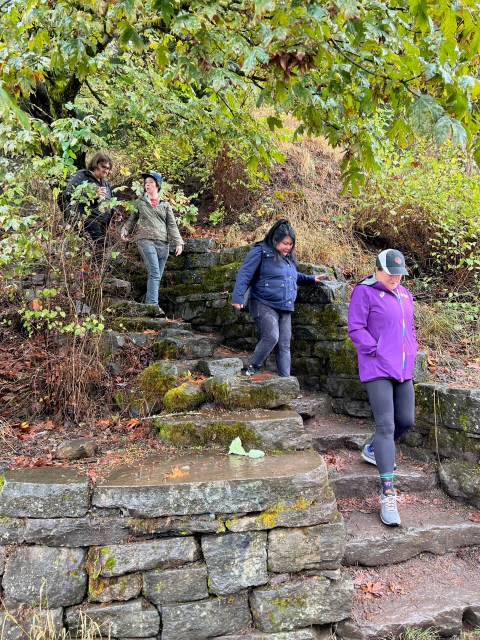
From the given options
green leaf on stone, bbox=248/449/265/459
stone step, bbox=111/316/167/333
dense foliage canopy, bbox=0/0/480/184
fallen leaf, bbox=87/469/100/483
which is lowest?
fallen leaf, bbox=87/469/100/483

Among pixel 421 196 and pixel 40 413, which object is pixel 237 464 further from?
pixel 421 196

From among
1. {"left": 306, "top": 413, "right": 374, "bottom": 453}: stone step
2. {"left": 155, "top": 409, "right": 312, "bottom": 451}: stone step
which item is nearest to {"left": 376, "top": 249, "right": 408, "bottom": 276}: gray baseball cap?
{"left": 155, "top": 409, "right": 312, "bottom": 451}: stone step

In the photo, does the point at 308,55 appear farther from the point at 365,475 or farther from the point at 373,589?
the point at 373,589

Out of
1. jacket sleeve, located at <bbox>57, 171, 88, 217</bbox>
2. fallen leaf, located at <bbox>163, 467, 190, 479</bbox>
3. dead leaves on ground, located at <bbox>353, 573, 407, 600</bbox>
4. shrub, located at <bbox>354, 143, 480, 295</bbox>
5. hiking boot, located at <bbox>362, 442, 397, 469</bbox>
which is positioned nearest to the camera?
fallen leaf, located at <bbox>163, 467, 190, 479</bbox>

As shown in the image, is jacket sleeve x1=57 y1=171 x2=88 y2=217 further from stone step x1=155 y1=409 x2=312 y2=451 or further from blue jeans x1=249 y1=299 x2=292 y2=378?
stone step x1=155 y1=409 x2=312 y2=451

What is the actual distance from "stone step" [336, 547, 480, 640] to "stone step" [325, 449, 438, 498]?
572 mm

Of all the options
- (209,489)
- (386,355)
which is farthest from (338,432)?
(209,489)

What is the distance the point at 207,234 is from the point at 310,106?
4.43 m

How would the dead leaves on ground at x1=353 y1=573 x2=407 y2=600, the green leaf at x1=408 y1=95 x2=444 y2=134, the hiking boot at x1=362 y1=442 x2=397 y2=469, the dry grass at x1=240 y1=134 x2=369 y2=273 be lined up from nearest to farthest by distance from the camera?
the green leaf at x1=408 y1=95 x2=444 y2=134 < the dead leaves on ground at x1=353 y1=573 x2=407 y2=600 < the hiking boot at x1=362 y1=442 x2=397 y2=469 < the dry grass at x1=240 y1=134 x2=369 y2=273

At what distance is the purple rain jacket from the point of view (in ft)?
11.4

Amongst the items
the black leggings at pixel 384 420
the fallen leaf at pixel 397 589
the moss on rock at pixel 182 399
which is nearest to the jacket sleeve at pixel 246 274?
the moss on rock at pixel 182 399

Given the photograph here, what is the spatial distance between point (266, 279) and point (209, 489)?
2.26 metres

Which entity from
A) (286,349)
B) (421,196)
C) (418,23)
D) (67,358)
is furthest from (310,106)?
(421,196)

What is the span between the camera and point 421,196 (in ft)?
22.5
